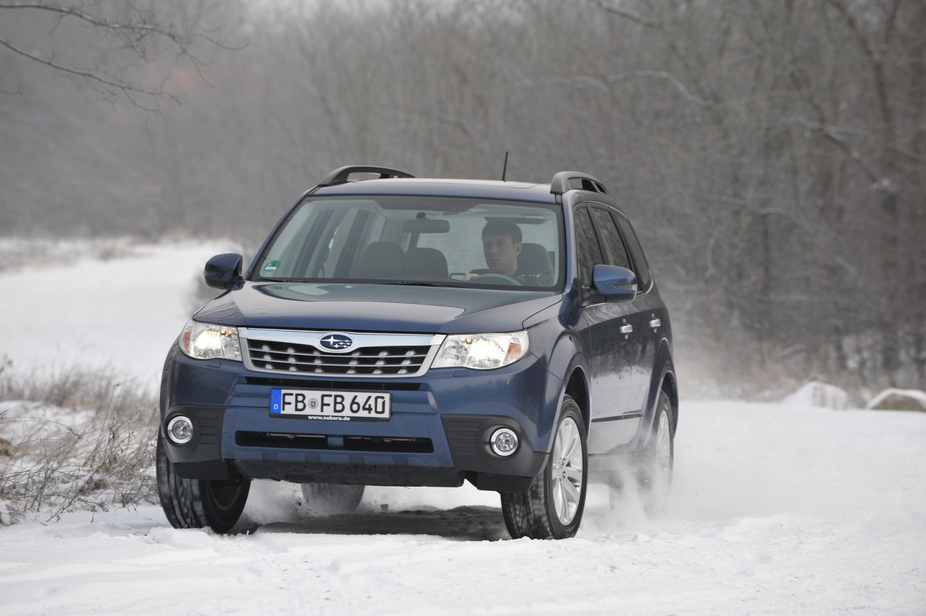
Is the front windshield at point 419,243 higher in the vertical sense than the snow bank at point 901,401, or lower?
higher

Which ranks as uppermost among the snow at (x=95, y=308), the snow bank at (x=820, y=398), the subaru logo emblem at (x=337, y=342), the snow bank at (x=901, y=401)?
the subaru logo emblem at (x=337, y=342)

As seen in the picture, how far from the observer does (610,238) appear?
715 centimetres

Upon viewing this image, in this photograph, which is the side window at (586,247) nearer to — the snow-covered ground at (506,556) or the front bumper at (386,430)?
the front bumper at (386,430)

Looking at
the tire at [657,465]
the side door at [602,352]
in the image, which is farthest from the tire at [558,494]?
the tire at [657,465]

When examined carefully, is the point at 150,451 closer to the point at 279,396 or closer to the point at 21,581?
the point at 279,396

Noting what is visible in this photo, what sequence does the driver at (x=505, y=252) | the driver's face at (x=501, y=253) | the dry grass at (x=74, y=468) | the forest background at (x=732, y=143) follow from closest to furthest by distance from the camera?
the driver at (x=505, y=252), the driver's face at (x=501, y=253), the dry grass at (x=74, y=468), the forest background at (x=732, y=143)

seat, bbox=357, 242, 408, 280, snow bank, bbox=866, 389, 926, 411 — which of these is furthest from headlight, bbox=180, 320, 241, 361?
snow bank, bbox=866, 389, 926, 411

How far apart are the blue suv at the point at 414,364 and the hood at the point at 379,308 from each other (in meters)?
0.01

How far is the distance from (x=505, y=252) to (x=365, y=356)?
4.61ft

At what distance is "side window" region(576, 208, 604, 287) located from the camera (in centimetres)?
609

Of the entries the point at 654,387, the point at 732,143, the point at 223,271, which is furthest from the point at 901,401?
the point at 223,271

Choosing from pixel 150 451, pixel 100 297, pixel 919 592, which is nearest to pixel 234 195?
pixel 100 297

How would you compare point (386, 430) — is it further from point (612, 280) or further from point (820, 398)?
point (820, 398)

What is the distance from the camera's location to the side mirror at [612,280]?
5.88 meters
